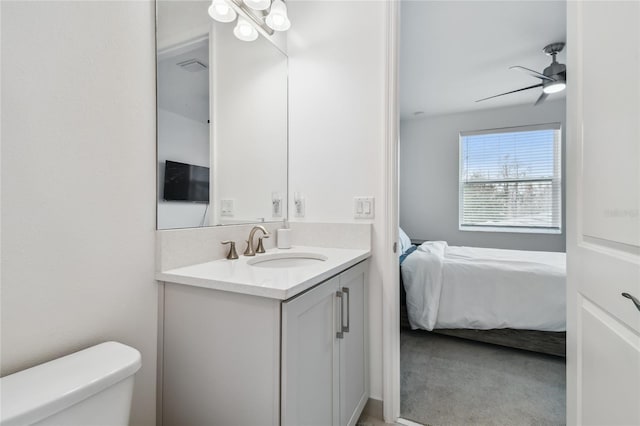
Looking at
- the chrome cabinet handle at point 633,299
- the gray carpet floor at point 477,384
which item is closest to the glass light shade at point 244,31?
the chrome cabinet handle at point 633,299

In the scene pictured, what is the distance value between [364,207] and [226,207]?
2.28 feet

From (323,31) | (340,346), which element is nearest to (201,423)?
(340,346)

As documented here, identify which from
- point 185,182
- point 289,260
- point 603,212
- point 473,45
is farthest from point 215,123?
point 473,45

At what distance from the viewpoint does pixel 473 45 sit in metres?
2.75

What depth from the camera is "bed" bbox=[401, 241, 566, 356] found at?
85.0 inches

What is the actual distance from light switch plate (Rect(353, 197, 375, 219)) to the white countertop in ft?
1.00

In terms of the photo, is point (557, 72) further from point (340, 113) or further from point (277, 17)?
point (277, 17)

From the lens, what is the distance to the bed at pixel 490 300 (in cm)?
216

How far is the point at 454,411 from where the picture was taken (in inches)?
62.7

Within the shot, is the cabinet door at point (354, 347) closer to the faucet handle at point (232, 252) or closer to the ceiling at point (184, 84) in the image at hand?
the faucet handle at point (232, 252)

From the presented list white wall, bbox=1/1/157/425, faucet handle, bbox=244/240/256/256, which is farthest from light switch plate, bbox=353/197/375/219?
white wall, bbox=1/1/157/425

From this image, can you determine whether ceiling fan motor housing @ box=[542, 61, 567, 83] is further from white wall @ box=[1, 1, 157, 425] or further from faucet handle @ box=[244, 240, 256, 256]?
white wall @ box=[1, 1, 157, 425]

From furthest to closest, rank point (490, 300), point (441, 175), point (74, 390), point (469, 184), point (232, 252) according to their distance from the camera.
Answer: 1. point (441, 175)
2. point (469, 184)
3. point (490, 300)
4. point (232, 252)
5. point (74, 390)

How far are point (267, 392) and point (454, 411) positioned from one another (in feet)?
4.01
